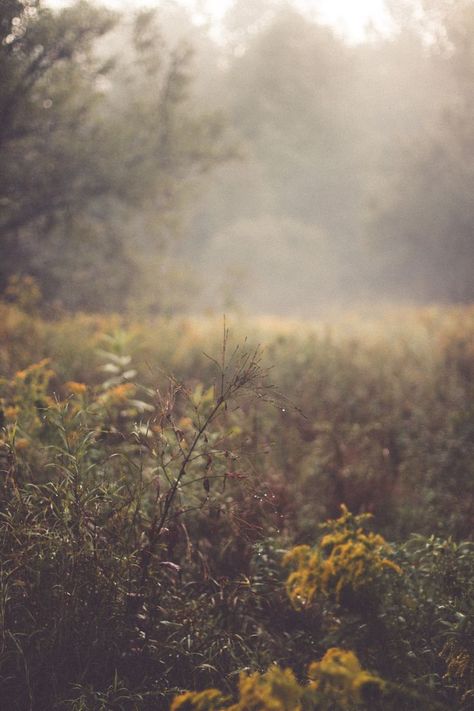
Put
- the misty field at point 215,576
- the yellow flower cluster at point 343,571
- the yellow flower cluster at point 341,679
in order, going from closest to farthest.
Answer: the yellow flower cluster at point 341,679 < the misty field at point 215,576 < the yellow flower cluster at point 343,571

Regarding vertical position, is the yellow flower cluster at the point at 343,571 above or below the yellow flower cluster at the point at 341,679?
above

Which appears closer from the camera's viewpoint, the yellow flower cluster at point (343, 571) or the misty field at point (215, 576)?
the misty field at point (215, 576)

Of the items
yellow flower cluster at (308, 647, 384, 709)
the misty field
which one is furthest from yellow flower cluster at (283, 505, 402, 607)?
yellow flower cluster at (308, 647, 384, 709)

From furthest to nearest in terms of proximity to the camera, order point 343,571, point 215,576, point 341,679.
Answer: point 215,576
point 343,571
point 341,679

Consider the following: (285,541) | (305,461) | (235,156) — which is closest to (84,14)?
(235,156)

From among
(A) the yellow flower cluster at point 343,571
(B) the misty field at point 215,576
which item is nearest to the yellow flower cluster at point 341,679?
(B) the misty field at point 215,576

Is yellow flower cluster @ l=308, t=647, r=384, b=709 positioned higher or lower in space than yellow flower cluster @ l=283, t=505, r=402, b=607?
lower

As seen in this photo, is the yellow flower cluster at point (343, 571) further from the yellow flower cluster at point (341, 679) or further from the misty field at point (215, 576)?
the yellow flower cluster at point (341, 679)

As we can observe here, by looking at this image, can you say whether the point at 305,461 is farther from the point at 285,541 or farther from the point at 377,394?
the point at 377,394

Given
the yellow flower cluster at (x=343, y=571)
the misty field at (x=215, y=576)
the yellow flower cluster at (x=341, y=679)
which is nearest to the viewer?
the yellow flower cluster at (x=341, y=679)

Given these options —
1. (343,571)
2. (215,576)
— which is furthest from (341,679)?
(215,576)

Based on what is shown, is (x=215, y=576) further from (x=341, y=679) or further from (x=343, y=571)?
(x=341, y=679)

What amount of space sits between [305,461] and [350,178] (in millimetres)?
29498

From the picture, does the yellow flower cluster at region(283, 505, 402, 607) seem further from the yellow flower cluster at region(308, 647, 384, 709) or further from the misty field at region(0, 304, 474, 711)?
the yellow flower cluster at region(308, 647, 384, 709)
